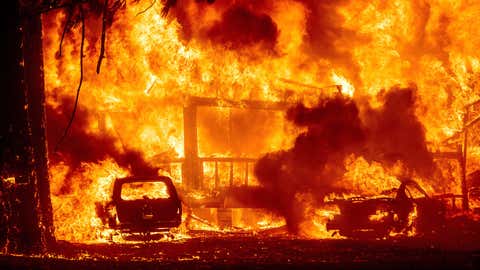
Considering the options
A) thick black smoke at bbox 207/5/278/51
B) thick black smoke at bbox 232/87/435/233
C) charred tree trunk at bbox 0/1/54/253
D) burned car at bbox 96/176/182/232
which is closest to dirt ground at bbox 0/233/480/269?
burned car at bbox 96/176/182/232

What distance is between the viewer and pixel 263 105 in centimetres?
2372

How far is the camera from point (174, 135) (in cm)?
2366

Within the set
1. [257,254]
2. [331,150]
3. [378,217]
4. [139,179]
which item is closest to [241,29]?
[331,150]

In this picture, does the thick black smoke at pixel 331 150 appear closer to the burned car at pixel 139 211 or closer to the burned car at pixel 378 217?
the burned car at pixel 378 217

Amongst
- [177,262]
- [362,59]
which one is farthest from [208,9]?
[177,262]

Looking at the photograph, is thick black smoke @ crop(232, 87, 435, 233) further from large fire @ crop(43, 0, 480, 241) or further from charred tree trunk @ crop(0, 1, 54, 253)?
charred tree trunk @ crop(0, 1, 54, 253)

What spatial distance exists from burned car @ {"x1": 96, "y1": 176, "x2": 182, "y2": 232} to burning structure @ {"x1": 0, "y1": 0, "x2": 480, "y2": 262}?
1037 mm

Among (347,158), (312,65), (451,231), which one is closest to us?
(451,231)

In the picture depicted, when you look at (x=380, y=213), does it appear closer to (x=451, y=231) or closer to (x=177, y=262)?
(x=451, y=231)

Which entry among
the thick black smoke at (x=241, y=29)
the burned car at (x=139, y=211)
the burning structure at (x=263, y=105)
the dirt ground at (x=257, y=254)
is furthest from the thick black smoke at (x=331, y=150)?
the burned car at (x=139, y=211)

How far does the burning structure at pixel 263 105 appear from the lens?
19.0 metres

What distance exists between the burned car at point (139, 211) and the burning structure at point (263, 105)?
40.8 inches

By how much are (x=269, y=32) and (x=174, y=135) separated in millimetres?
5146

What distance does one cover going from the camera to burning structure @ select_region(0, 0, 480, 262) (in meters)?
19.0
